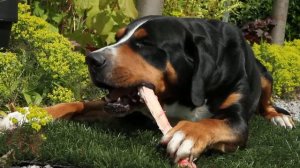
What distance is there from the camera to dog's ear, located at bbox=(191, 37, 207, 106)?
3.61m

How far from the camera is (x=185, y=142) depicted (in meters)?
3.15

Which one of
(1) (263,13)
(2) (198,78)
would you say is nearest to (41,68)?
(2) (198,78)

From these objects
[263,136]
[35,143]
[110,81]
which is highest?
[110,81]

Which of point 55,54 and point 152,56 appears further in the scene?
point 55,54

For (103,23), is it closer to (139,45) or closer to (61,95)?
(61,95)

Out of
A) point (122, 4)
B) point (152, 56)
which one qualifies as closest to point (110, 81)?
point (152, 56)

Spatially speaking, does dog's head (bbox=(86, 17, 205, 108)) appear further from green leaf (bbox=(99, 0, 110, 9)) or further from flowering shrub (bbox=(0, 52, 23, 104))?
green leaf (bbox=(99, 0, 110, 9))

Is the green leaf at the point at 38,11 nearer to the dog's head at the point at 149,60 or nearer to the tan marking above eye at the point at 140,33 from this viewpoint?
the dog's head at the point at 149,60

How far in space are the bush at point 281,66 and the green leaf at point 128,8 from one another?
85.4 inches

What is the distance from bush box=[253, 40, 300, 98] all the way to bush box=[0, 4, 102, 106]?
2.81m

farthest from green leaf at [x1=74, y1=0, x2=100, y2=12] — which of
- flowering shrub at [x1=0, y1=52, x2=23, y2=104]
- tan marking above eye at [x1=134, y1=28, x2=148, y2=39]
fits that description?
tan marking above eye at [x1=134, y1=28, x2=148, y2=39]

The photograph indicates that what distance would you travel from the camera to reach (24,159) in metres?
3.11

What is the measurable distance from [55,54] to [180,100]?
47.2 inches

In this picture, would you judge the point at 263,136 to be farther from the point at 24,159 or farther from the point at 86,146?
the point at 24,159
